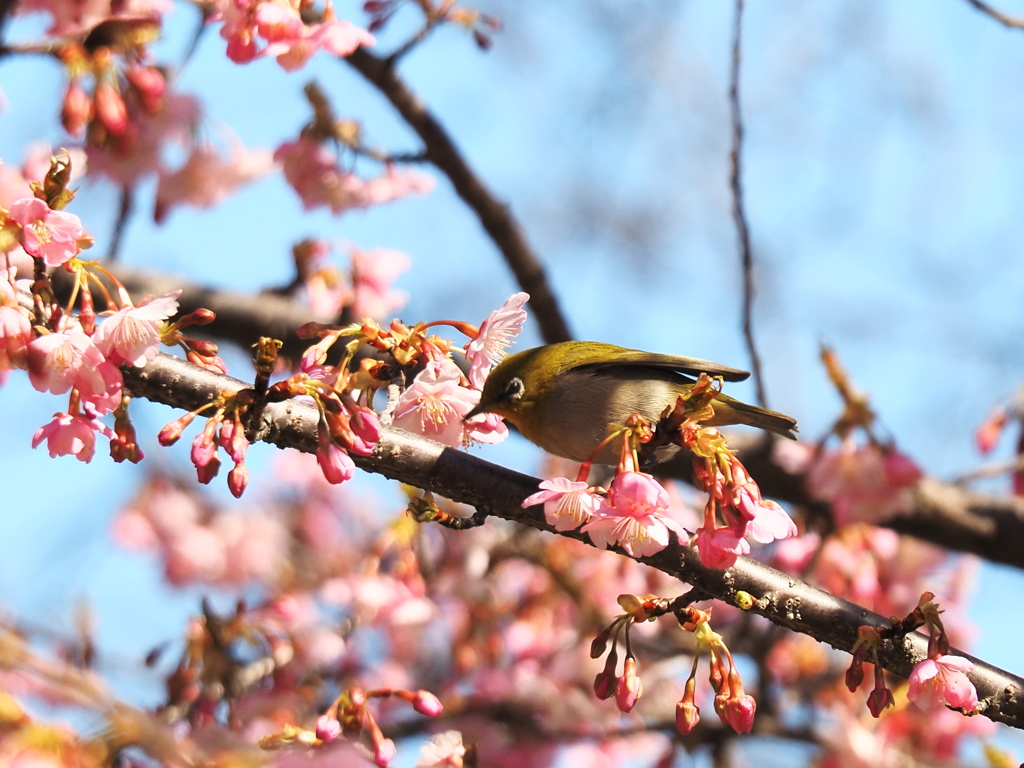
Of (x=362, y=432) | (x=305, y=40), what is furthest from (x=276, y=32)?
(x=362, y=432)

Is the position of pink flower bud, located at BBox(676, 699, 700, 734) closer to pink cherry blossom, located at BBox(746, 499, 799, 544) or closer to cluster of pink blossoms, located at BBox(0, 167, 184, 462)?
pink cherry blossom, located at BBox(746, 499, 799, 544)

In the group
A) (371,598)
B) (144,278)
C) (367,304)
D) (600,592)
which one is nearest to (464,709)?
(371,598)

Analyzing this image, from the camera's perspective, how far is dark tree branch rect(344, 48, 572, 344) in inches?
153

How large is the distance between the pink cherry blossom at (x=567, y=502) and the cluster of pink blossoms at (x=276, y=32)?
1.55 metres

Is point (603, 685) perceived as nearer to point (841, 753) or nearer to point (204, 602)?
point (204, 602)

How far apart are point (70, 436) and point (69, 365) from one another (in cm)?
15

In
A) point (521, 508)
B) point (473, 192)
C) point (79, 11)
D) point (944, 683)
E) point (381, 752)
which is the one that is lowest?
point (381, 752)

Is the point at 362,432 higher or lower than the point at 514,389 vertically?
lower

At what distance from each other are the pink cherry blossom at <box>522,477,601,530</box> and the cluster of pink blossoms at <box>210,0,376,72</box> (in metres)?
1.55

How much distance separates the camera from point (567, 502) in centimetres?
179

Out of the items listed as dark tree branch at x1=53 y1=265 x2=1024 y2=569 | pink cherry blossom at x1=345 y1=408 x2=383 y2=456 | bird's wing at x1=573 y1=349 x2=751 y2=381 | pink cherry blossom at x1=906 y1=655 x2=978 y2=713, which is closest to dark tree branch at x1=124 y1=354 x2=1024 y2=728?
pink cherry blossom at x1=906 y1=655 x2=978 y2=713

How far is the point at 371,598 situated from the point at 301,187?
1.67 metres

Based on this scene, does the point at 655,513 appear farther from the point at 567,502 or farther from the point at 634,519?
the point at 567,502

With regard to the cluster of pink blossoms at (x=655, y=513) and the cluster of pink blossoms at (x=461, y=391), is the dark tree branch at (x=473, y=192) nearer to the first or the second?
the cluster of pink blossoms at (x=461, y=391)
